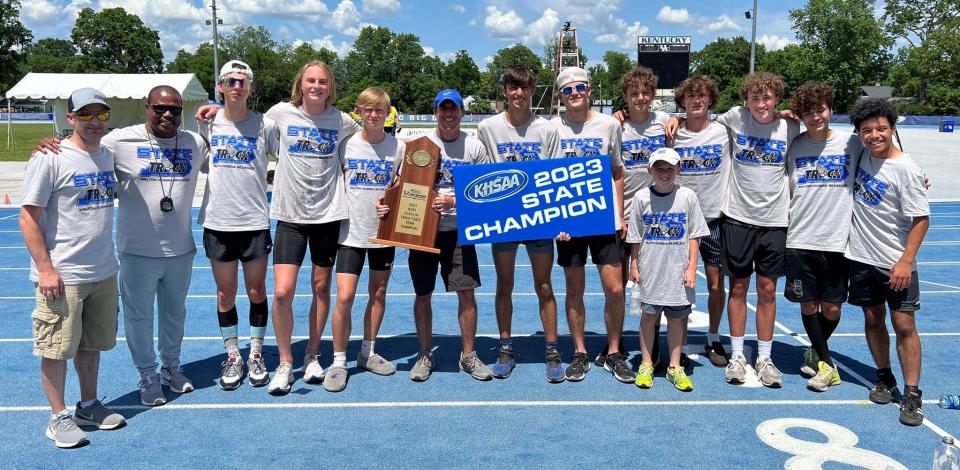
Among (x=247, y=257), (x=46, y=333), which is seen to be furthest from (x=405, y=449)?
(x=46, y=333)

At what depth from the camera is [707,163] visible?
16.6 ft

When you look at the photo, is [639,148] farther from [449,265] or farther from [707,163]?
[449,265]

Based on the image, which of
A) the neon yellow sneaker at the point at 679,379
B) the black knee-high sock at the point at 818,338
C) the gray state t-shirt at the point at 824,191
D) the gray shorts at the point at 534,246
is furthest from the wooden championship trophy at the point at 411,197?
the black knee-high sock at the point at 818,338

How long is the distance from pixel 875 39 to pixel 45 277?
85.1 meters

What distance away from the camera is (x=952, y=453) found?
109 inches

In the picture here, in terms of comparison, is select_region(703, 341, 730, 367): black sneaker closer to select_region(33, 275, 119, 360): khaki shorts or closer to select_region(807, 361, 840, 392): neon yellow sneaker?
select_region(807, 361, 840, 392): neon yellow sneaker

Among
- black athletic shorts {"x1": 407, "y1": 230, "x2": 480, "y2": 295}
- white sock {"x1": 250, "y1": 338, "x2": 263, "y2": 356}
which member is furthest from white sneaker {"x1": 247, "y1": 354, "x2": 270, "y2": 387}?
black athletic shorts {"x1": 407, "y1": 230, "x2": 480, "y2": 295}

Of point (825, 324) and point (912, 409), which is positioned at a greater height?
point (825, 324)

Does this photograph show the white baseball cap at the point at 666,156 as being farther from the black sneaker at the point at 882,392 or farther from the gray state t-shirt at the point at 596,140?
the black sneaker at the point at 882,392

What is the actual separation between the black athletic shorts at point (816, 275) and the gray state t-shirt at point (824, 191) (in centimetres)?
8

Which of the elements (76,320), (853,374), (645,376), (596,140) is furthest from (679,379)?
(76,320)

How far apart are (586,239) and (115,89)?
25.5 m

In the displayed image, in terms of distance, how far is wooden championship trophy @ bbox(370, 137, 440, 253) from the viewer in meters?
4.79

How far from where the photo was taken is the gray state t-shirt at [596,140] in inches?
196
